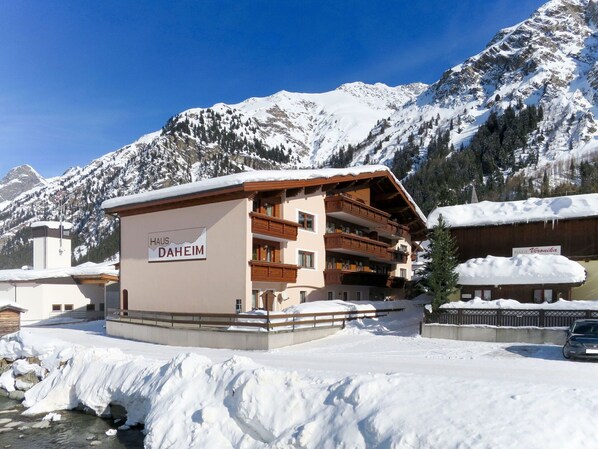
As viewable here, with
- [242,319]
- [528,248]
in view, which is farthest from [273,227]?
[528,248]

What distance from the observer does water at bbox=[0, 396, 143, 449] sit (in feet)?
47.4

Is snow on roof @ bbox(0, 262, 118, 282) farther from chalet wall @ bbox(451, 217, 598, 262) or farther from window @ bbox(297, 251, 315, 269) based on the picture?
chalet wall @ bbox(451, 217, 598, 262)

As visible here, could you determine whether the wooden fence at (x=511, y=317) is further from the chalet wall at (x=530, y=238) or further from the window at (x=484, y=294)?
the chalet wall at (x=530, y=238)

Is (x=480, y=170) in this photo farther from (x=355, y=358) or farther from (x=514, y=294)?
(x=355, y=358)

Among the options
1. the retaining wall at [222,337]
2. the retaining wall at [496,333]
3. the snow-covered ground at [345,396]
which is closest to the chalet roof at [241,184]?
the retaining wall at [222,337]

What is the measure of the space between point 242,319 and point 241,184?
7186 mm

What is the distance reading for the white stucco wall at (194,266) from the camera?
2727 cm

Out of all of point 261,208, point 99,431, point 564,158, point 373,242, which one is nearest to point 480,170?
point 564,158

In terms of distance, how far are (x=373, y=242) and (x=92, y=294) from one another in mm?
26680

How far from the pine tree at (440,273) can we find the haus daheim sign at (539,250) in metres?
6.40

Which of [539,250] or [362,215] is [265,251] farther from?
[539,250]

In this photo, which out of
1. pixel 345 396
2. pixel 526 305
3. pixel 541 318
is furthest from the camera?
pixel 526 305

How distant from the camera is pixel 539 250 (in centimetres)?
3203

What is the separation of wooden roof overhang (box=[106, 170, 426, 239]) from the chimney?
22231 mm
